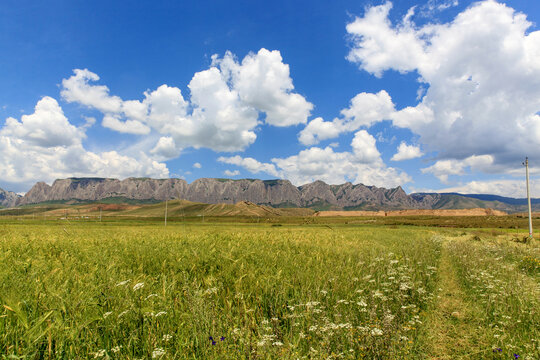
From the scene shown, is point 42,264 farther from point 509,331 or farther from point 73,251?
point 509,331

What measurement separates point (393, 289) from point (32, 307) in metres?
8.15

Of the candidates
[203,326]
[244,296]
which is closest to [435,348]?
[244,296]

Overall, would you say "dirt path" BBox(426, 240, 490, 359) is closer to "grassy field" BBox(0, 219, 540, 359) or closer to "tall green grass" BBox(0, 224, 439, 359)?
"grassy field" BBox(0, 219, 540, 359)

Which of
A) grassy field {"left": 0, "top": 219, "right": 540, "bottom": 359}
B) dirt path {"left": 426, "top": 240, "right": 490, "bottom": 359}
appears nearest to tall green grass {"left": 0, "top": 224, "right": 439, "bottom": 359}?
grassy field {"left": 0, "top": 219, "right": 540, "bottom": 359}

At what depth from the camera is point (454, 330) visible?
646 cm

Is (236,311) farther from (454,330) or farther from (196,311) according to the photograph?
(454,330)

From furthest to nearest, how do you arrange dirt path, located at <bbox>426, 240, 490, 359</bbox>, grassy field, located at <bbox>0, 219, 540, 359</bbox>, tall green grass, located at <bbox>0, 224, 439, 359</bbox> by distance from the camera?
1. dirt path, located at <bbox>426, 240, 490, 359</bbox>
2. grassy field, located at <bbox>0, 219, 540, 359</bbox>
3. tall green grass, located at <bbox>0, 224, 439, 359</bbox>

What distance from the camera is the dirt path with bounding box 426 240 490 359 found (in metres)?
5.46

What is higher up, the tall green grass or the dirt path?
the tall green grass

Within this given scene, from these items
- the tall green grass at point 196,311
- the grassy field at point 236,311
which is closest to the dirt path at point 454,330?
the grassy field at point 236,311

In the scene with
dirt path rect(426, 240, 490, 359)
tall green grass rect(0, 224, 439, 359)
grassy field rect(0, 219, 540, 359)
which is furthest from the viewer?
dirt path rect(426, 240, 490, 359)

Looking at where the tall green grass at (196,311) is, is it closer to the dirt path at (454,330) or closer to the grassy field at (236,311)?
the grassy field at (236,311)

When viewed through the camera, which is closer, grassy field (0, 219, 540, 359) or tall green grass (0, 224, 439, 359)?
tall green grass (0, 224, 439, 359)

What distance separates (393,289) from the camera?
7.55 metres
